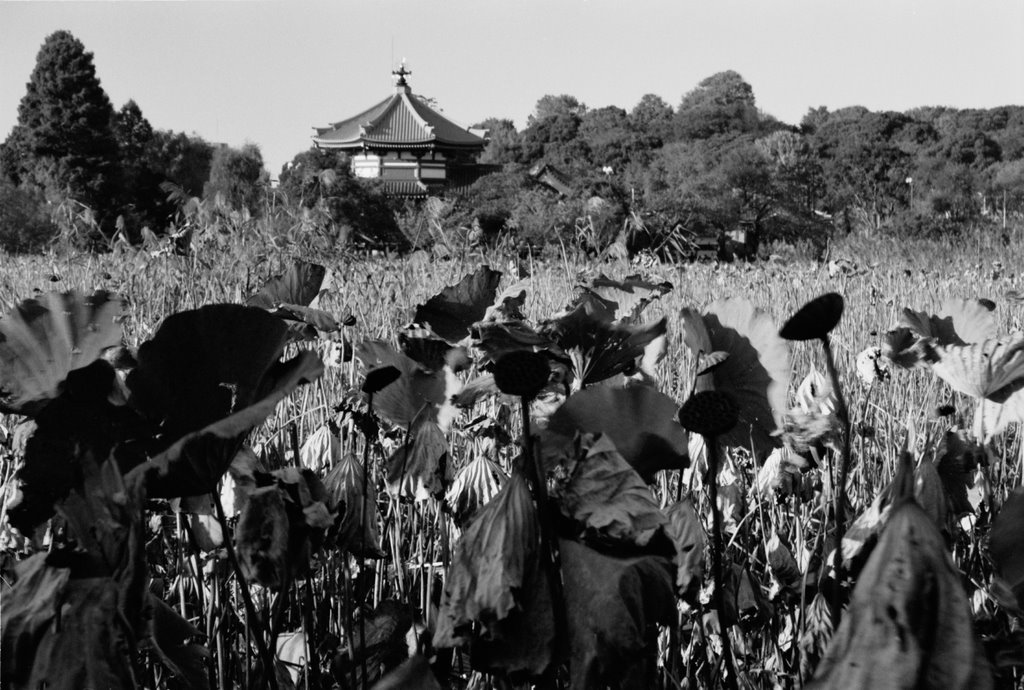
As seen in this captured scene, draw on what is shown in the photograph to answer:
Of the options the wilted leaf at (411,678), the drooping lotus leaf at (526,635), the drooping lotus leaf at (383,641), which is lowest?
the drooping lotus leaf at (383,641)

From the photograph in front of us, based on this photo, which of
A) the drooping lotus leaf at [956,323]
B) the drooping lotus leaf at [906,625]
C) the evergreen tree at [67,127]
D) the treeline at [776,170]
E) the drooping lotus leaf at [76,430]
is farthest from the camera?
the evergreen tree at [67,127]

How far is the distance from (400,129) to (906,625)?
2786 centimetres

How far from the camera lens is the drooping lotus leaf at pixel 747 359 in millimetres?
352

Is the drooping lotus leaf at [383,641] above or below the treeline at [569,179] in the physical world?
below

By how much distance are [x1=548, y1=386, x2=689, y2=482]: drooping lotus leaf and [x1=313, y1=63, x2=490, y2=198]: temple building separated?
85.0 feet

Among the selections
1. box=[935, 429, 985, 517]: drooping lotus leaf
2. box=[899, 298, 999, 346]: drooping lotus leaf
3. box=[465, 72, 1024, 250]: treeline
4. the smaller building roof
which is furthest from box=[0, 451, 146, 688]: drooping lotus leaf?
the smaller building roof

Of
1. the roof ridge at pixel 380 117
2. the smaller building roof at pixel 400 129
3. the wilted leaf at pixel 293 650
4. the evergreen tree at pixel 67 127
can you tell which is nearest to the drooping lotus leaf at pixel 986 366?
the wilted leaf at pixel 293 650

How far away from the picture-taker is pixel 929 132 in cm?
3447

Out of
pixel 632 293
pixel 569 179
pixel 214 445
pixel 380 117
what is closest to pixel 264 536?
pixel 214 445

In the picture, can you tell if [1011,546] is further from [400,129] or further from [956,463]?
[400,129]

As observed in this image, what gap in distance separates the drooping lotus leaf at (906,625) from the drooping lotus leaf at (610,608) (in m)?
0.08

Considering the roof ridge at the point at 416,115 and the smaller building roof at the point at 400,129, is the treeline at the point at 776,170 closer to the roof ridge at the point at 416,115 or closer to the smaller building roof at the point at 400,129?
the smaller building roof at the point at 400,129

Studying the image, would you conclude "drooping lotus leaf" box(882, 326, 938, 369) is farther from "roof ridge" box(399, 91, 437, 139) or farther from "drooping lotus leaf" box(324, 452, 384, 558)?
"roof ridge" box(399, 91, 437, 139)

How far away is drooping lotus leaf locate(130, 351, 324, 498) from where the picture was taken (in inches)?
9.2
